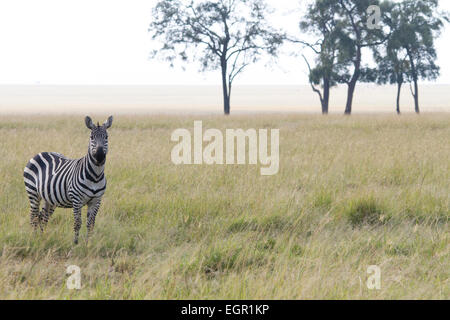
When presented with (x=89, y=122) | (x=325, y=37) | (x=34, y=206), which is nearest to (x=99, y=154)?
(x=89, y=122)

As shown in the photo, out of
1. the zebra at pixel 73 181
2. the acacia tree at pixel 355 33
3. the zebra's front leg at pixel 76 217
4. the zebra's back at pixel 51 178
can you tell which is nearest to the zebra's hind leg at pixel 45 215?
the zebra at pixel 73 181

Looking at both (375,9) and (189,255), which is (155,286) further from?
(375,9)

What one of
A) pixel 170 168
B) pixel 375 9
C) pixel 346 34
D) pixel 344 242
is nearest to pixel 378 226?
pixel 344 242

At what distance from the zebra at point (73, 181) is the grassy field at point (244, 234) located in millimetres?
314

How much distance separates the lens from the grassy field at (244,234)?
14.4 ft

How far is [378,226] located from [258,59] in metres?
34.7

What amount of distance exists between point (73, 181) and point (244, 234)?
7.49 ft

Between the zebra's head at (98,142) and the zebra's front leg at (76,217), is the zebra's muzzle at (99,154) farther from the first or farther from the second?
A: the zebra's front leg at (76,217)

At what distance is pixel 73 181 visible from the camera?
5238 mm

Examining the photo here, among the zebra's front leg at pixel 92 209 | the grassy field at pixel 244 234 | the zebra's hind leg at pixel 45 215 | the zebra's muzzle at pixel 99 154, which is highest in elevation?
the zebra's muzzle at pixel 99 154

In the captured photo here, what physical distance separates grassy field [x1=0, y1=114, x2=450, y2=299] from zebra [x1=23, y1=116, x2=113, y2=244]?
0.31 metres

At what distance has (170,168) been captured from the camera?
10.1 m

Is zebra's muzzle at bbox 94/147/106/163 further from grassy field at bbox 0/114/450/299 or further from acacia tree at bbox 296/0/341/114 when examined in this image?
acacia tree at bbox 296/0/341/114

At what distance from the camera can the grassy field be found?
4.39 metres
